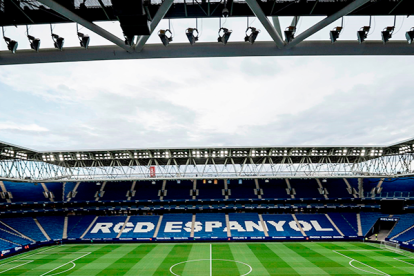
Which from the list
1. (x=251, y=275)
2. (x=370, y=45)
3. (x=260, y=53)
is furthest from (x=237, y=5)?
(x=251, y=275)

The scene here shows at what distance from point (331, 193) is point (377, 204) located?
8.22 m

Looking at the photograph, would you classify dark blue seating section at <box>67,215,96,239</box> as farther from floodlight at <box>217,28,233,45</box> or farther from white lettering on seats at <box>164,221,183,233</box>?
floodlight at <box>217,28,233,45</box>

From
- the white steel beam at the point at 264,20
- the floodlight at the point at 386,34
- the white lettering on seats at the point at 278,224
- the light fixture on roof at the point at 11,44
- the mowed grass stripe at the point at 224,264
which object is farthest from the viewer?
the white lettering on seats at the point at 278,224

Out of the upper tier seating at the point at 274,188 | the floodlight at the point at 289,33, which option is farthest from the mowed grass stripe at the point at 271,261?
the floodlight at the point at 289,33

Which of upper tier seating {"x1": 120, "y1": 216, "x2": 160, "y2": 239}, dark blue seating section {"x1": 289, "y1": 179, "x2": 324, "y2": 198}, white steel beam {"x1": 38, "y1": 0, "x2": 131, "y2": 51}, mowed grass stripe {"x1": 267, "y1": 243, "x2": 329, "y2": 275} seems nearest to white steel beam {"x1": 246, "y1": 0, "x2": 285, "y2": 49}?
white steel beam {"x1": 38, "y1": 0, "x2": 131, "y2": 51}

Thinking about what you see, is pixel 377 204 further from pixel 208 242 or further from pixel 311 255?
pixel 208 242

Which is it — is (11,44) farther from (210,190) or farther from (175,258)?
(210,190)

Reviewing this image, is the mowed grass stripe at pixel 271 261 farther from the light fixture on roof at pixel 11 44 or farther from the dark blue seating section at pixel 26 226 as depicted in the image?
the dark blue seating section at pixel 26 226

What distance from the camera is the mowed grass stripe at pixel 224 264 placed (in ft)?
86.1

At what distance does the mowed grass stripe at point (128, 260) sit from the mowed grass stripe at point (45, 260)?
6.34 m

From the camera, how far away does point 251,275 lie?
83.7 feet

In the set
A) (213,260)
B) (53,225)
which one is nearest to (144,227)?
(53,225)

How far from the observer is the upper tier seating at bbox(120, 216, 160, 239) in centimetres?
4425

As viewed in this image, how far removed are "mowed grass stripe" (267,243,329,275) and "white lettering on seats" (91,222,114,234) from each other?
28350mm
